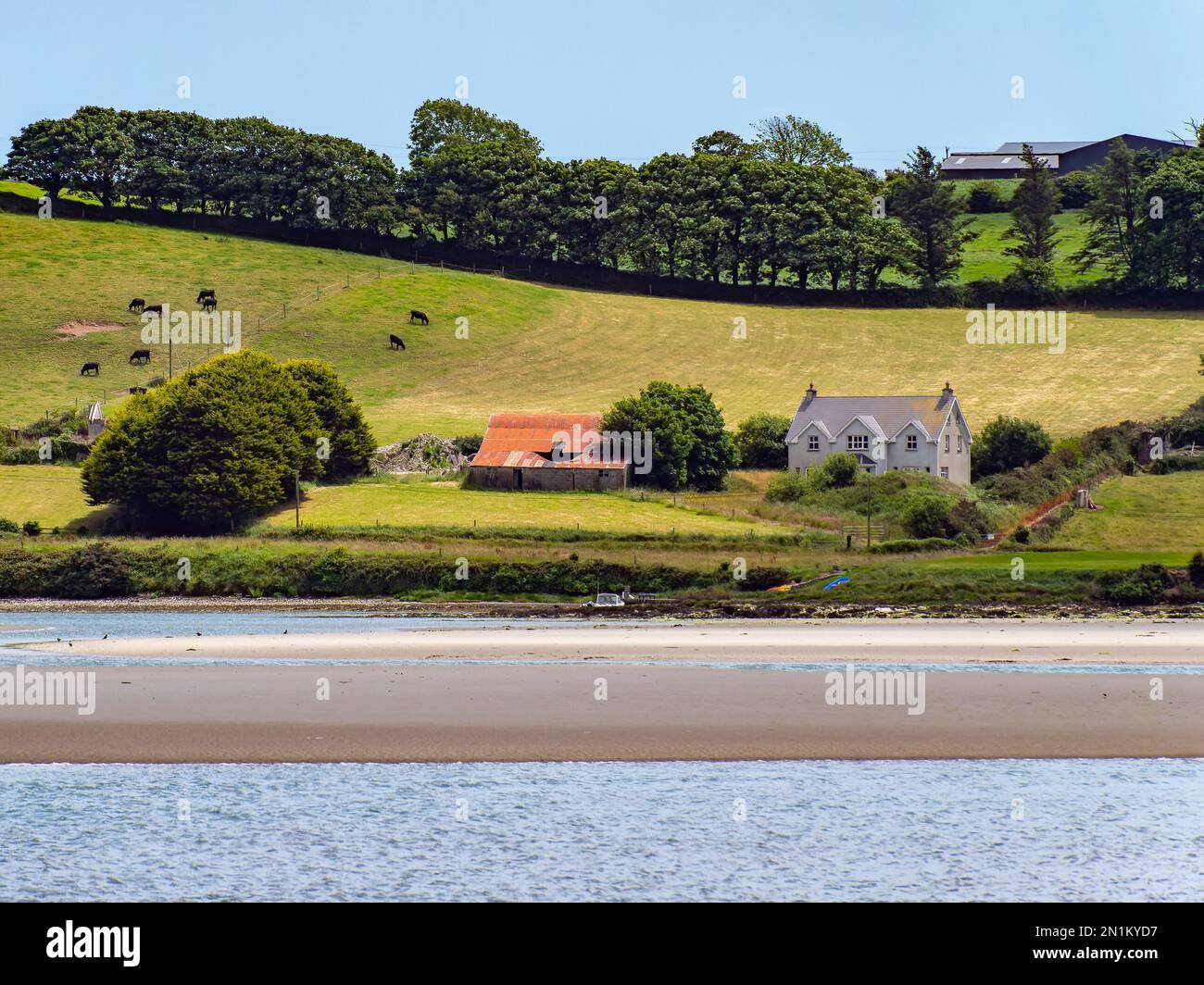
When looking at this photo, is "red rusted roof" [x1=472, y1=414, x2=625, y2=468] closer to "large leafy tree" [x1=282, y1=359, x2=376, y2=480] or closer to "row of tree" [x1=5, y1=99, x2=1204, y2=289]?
"large leafy tree" [x1=282, y1=359, x2=376, y2=480]

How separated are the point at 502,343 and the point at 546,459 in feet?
142

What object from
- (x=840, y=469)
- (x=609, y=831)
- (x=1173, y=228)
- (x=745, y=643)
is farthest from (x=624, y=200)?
(x=609, y=831)

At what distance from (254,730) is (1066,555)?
148 feet

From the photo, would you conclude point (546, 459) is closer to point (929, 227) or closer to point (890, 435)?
point (890, 435)

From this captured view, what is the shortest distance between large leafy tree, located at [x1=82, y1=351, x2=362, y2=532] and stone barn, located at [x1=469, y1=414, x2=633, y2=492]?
1108 cm

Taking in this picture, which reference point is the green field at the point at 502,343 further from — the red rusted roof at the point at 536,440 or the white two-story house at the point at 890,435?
the white two-story house at the point at 890,435

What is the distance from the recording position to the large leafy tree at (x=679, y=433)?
9056 cm

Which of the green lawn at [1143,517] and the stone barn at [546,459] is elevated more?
the stone barn at [546,459]

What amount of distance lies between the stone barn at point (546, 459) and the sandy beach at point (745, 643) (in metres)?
37.7

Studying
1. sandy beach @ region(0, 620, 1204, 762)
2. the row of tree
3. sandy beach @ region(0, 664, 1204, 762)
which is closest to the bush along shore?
sandy beach @ region(0, 620, 1204, 762)

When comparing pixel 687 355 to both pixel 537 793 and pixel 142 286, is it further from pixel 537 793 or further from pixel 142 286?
pixel 537 793

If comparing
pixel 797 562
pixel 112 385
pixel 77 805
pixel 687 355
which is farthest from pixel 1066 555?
pixel 112 385

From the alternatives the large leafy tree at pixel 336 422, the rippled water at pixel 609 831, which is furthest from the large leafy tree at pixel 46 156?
the rippled water at pixel 609 831

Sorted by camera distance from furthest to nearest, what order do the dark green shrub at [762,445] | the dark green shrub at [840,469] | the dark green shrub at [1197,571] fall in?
the dark green shrub at [762,445] < the dark green shrub at [840,469] < the dark green shrub at [1197,571]
